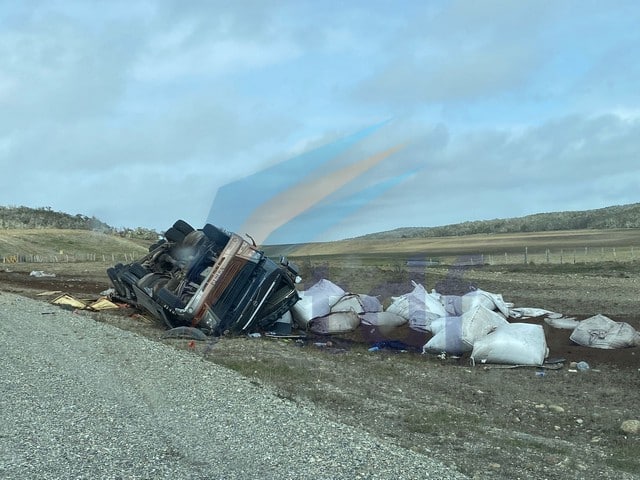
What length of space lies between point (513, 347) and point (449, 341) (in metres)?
1.47

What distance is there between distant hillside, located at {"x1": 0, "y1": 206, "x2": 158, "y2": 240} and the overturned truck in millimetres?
80790

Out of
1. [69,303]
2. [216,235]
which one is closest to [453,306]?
[216,235]

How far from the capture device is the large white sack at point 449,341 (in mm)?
13148

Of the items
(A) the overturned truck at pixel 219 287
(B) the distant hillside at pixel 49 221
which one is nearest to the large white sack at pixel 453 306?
(A) the overturned truck at pixel 219 287

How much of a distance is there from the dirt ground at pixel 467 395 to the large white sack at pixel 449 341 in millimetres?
391

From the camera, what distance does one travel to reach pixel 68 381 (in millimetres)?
8961

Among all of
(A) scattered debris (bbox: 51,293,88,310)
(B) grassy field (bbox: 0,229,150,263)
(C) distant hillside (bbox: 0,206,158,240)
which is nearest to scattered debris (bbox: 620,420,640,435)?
(A) scattered debris (bbox: 51,293,88,310)

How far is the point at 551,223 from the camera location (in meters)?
116

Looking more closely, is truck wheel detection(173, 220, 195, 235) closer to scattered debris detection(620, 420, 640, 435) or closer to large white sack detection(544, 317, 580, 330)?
large white sack detection(544, 317, 580, 330)

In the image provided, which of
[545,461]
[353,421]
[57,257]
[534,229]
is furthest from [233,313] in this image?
[534,229]

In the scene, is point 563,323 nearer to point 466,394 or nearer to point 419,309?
point 419,309

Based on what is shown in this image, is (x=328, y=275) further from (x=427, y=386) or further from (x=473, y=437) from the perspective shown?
(x=473, y=437)

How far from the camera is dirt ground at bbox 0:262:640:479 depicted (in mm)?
6719

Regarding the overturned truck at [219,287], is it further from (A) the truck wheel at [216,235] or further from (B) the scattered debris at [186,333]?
(B) the scattered debris at [186,333]
